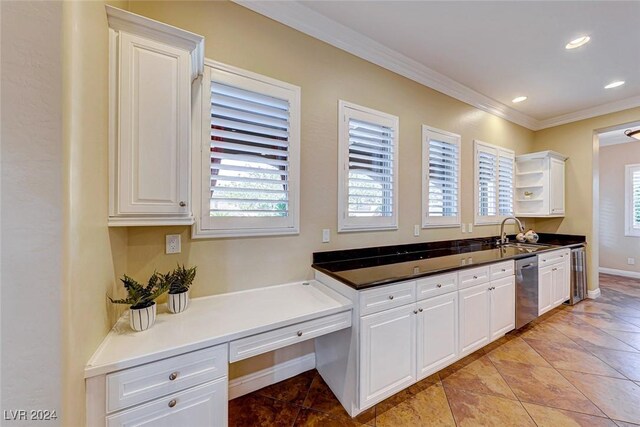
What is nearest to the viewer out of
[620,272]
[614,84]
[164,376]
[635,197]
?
[164,376]

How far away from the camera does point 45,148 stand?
82 centimetres

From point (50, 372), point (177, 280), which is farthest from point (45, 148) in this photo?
point (177, 280)

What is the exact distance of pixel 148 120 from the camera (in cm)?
129

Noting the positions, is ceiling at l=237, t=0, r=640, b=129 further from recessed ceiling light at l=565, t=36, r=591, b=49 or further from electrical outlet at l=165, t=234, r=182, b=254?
electrical outlet at l=165, t=234, r=182, b=254

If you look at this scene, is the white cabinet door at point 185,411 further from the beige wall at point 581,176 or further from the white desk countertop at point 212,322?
the beige wall at point 581,176

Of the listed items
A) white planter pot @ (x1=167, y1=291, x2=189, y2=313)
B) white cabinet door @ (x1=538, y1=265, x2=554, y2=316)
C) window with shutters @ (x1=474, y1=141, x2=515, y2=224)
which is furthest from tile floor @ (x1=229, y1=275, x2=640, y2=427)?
window with shutters @ (x1=474, y1=141, x2=515, y2=224)

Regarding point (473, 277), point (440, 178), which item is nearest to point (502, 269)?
point (473, 277)

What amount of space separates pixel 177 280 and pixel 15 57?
116cm

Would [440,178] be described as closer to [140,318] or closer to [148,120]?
[148,120]

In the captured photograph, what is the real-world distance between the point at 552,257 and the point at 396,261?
2420mm

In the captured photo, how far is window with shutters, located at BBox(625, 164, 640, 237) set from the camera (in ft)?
15.9

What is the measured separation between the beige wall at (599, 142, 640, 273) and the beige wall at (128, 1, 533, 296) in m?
4.98

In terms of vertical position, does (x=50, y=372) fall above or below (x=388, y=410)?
above

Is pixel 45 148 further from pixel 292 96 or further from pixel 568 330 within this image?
pixel 568 330
